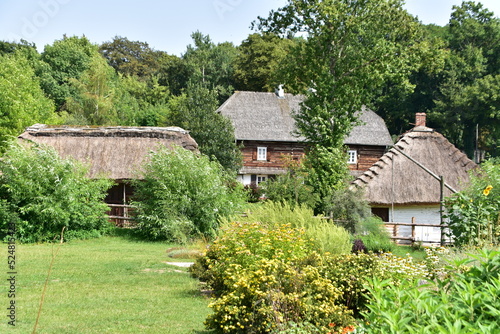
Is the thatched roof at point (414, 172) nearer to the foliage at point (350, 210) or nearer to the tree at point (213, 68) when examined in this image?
the foliage at point (350, 210)

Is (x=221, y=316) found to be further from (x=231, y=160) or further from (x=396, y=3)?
(x=231, y=160)

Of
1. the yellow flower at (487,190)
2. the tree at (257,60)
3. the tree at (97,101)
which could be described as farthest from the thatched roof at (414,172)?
the tree at (97,101)

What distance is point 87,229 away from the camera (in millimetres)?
20375

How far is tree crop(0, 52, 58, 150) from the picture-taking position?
3148 cm

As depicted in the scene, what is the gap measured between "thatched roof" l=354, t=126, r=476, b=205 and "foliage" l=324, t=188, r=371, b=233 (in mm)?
4285

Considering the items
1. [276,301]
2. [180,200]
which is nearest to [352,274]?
[276,301]

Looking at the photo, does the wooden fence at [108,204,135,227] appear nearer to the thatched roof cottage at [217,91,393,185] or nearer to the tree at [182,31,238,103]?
the thatched roof cottage at [217,91,393,185]

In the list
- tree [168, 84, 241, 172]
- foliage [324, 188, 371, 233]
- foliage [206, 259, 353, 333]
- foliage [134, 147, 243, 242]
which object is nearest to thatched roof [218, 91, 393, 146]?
tree [168, 84, 241, 172]

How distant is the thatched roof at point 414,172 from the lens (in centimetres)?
2539

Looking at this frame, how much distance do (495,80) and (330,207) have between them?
3038cm

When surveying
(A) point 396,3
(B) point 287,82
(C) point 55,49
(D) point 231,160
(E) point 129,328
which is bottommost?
(E) point 129,328

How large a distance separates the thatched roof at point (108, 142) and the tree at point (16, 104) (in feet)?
16.1

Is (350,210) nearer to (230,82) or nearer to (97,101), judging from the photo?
(97,101)

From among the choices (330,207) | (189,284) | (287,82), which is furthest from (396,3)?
(189,284)
